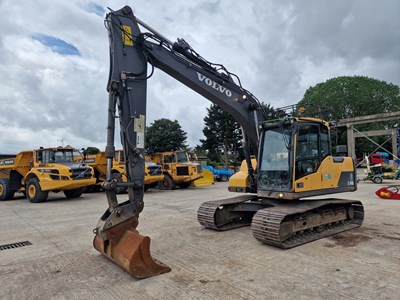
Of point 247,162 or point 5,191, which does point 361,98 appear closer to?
point 247,162

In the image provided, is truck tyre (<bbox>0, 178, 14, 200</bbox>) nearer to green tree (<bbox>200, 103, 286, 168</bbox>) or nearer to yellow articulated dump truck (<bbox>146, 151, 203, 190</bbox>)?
yellow articulated dump truck (<bbox>146, 151, 203, 190</bbox>)

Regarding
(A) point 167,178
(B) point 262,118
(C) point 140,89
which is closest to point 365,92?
(A) point 167,178

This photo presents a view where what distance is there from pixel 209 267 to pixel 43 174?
33.2ft

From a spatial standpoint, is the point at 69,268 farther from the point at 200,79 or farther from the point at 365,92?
the point at 365,92

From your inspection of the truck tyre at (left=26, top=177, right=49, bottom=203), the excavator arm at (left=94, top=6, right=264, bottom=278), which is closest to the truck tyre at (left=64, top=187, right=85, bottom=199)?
the truck tyre at (left=26, top=177, right=49, bottom=203)

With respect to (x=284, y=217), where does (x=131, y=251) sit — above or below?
below

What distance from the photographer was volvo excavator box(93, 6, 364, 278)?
466 cm

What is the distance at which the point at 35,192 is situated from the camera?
12.6 metres

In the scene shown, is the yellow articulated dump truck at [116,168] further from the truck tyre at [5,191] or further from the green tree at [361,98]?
the green tree at [361,98]

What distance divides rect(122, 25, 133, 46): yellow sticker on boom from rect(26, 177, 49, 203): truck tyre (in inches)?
369

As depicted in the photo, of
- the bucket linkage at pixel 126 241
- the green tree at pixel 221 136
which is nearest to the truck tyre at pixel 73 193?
the bucket linkage at pixel 126 241

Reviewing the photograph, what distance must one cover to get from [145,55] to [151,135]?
33414 millimetres

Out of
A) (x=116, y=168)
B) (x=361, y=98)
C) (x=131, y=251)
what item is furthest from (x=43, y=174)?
(x=361, y=98)

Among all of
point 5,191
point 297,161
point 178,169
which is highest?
point 297,161
